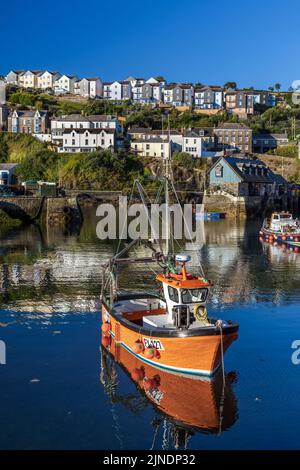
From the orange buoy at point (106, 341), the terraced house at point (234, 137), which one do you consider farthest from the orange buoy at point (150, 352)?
the terraced house at point (234, 137)

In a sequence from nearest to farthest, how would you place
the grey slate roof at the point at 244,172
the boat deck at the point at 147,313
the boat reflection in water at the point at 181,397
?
the boat reflection in water at the point at 181,397, the boat deck at the point at 147,313, the grey slate roof at the point at 244,172

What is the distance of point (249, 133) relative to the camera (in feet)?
367

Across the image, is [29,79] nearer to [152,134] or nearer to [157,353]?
[152,134]

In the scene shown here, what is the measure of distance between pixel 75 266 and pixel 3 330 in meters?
15.1

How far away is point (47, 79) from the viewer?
160m

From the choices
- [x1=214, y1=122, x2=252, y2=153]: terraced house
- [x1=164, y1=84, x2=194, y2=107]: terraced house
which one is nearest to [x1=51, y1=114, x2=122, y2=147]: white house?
[x1=214, y1=122, x2=252, y2=153]: terraced house

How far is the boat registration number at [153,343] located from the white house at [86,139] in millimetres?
87361

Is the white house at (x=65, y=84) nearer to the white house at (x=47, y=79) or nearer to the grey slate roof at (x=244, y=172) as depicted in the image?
the white house at (x=47, y=79)

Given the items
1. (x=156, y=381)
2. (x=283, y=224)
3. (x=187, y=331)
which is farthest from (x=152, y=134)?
(x=187, y=331)

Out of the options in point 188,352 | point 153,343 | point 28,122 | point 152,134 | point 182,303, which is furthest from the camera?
point 28,122

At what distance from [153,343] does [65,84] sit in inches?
5899

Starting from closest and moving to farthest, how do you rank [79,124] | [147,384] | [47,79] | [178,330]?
[178,330], [147,384], [79,124], [47,79]

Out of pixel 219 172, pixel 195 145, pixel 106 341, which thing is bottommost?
pixel 106 341

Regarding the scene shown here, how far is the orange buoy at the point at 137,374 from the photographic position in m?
17.0
